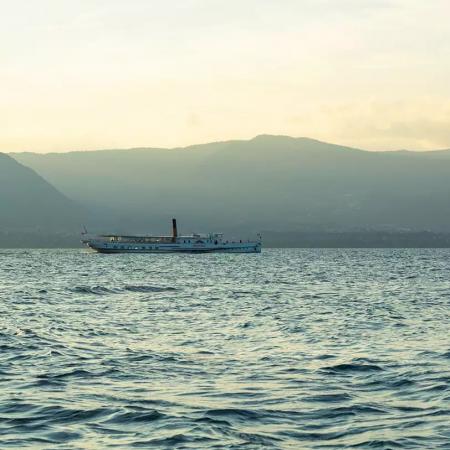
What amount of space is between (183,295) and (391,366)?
49.6 metres

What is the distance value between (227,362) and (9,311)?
29906mm

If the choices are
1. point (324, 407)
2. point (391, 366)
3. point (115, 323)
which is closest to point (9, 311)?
point (115, 323)

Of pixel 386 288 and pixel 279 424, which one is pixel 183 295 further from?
pixel 279 424

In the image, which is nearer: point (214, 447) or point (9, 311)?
point (214, 447)

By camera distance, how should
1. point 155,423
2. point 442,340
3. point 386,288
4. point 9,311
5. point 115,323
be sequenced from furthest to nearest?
1. point 386,288
2. point 9,311
3. point 115,323
4. point 442,340
5. point 155,423

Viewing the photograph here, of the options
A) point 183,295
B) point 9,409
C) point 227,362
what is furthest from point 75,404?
point 183,295

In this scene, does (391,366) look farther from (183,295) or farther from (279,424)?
(183,295)

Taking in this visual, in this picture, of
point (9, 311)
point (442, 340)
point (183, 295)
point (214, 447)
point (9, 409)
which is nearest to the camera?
point (214, 447)

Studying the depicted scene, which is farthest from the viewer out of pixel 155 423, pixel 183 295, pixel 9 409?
pixel 183 295

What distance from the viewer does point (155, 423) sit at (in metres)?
24.5

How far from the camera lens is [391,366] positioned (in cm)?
3528

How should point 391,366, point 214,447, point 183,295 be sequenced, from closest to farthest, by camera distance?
point 214,447
point 391,366
point 183,295

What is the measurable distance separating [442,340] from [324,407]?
63.2ft

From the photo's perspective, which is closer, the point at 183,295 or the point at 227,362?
the point at 227,362
